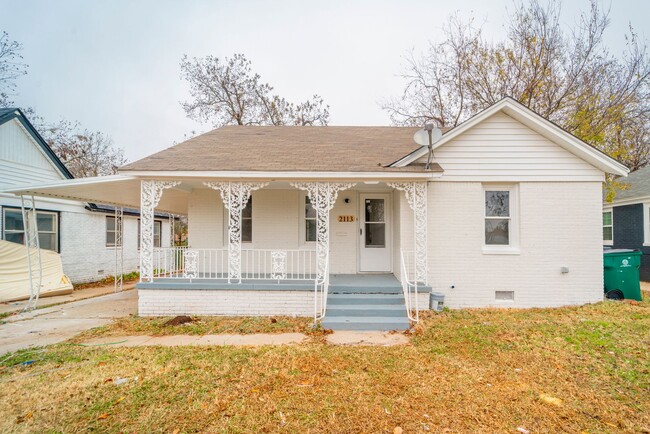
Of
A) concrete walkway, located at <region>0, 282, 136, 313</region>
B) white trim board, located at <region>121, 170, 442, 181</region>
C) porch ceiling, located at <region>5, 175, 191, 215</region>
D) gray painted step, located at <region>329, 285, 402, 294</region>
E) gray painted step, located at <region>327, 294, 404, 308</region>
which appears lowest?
concrete walkway, located at <region>0, 282, 136, 313</region>

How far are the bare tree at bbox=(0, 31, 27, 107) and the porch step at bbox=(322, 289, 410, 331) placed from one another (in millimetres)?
19362

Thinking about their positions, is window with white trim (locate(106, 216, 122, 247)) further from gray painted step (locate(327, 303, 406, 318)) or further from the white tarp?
gray painted step (locate(327, 303, 406, 318))

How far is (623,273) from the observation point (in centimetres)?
797

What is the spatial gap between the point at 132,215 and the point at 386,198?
1279cm

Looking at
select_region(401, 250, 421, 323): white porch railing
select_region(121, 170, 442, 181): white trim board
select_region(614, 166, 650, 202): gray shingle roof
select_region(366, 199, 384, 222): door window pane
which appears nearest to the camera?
select_region(401, 250, 421, 323): white porch railing

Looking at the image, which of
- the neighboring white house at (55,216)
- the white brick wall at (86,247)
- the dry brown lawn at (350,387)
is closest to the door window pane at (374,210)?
the dry brown lawn at (350,387)

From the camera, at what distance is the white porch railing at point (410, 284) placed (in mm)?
6196

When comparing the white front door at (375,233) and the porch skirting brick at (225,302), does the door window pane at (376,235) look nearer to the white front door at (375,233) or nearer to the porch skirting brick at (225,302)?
the white front door at (375,233)

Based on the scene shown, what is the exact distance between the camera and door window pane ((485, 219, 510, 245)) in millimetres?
7672

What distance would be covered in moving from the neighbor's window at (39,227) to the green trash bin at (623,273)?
17.5 metres

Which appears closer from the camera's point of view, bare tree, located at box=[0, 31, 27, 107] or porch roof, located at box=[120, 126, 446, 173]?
porch roof, located at box=[120, 126, 446, 173]

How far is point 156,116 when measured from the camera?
34188 mm

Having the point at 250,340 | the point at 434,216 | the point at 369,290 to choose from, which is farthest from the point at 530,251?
the point at 250,340

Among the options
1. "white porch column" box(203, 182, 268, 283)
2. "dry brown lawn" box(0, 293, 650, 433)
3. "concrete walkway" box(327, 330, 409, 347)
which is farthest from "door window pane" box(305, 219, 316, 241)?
"dry brown lawn" box(0, 293, 650, 433)
